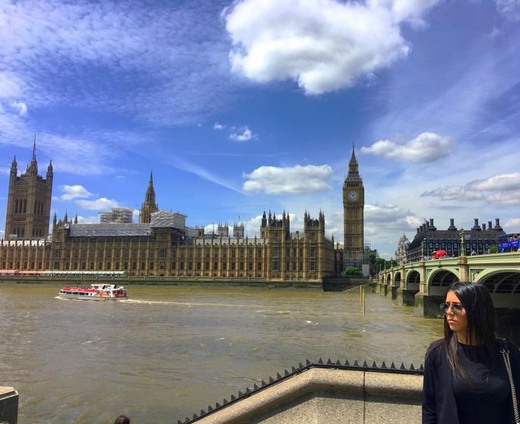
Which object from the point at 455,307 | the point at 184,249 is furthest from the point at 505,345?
the point at 184,249

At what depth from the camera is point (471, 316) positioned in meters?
3.57

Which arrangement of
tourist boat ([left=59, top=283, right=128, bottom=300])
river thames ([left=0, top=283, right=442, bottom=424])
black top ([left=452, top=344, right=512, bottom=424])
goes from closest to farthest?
black top ([left=452, top=344, right=512, bottom=424]) → river thames ([left=0, top=283, right=442, bottom=424]) → tourist boat ([left=59, top=283, right=128, bottom=300])

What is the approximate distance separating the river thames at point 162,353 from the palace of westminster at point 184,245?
79.7m

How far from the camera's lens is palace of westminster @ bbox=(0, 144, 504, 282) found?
124 metres

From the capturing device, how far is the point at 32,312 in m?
45.0

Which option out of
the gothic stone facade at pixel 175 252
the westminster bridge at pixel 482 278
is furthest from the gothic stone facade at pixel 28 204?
the westminster bridge at pixel 482 278

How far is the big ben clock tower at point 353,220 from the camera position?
155 metres

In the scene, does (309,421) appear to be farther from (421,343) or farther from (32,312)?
(32,312)

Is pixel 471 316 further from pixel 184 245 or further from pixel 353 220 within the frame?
pixel 353 220

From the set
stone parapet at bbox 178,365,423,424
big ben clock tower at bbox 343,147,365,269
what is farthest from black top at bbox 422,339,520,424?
big ben clock tower at bbox 343,147,365,269

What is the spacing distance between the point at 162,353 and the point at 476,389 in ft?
72.7

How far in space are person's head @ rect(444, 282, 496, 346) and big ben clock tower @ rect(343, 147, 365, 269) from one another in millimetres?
149611

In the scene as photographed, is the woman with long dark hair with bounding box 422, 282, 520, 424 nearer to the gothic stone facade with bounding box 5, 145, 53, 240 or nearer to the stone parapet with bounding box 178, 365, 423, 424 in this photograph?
the stone parapet with bounding box 178, 365, 423, 424

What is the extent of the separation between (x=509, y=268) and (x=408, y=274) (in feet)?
114
